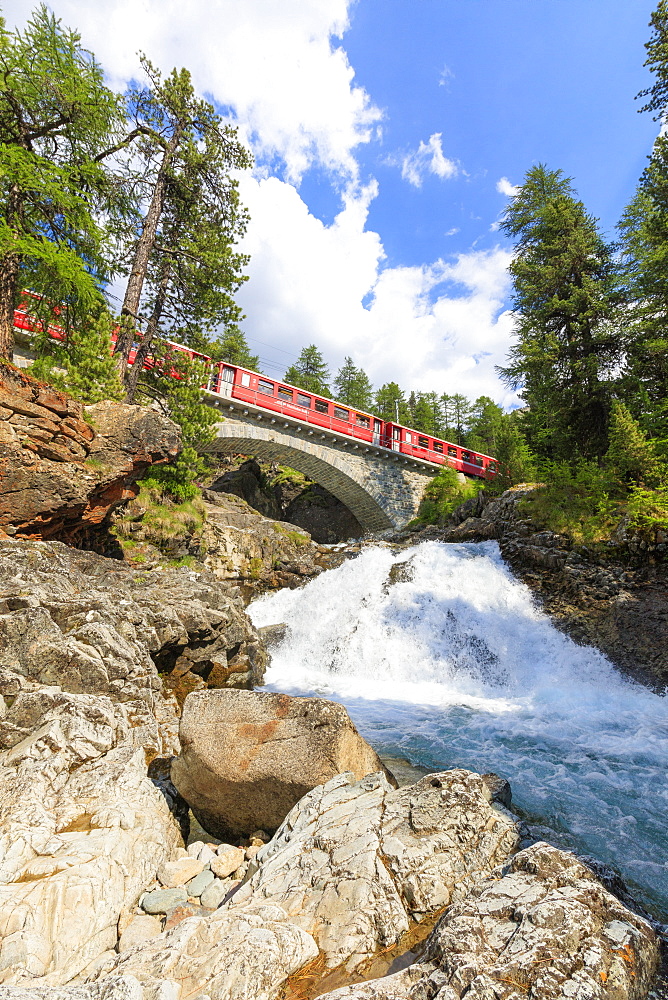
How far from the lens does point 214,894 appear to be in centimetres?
328

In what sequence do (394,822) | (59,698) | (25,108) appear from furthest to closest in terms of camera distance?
(25,108)
(59,698)
(394,822)

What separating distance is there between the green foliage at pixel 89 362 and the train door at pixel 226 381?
8689 millimetres

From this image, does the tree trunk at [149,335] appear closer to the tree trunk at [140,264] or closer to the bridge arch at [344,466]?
the tree trunk at [140,264]

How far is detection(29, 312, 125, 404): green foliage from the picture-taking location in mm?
13258

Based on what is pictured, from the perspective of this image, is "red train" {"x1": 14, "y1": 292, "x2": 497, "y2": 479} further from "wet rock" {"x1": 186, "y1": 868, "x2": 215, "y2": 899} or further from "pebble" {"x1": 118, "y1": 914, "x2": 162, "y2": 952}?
"pebble" {"x1": 118, "y1": 914, "x2": 162, "y2": 952}

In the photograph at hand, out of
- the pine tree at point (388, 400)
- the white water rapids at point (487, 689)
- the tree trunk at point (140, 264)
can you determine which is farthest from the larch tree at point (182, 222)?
the pine tree at point (388, 400)

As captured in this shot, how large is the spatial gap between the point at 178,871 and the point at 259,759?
3.35 feet

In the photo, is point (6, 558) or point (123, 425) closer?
point (6, 558)

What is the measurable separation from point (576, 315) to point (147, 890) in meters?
21.5

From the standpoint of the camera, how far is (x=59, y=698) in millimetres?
4617

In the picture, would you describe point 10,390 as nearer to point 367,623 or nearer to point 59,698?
point 59,698

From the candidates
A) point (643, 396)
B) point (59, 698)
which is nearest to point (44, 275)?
point (59, 698)

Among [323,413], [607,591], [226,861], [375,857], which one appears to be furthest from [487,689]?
[323,413]

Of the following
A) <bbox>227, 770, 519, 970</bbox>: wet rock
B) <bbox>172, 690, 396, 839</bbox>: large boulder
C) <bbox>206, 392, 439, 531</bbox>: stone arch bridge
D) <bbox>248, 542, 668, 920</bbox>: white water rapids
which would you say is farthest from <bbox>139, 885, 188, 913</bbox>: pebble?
<bbox>206, 392, 439, 531</bbox>: stone arch bridge
